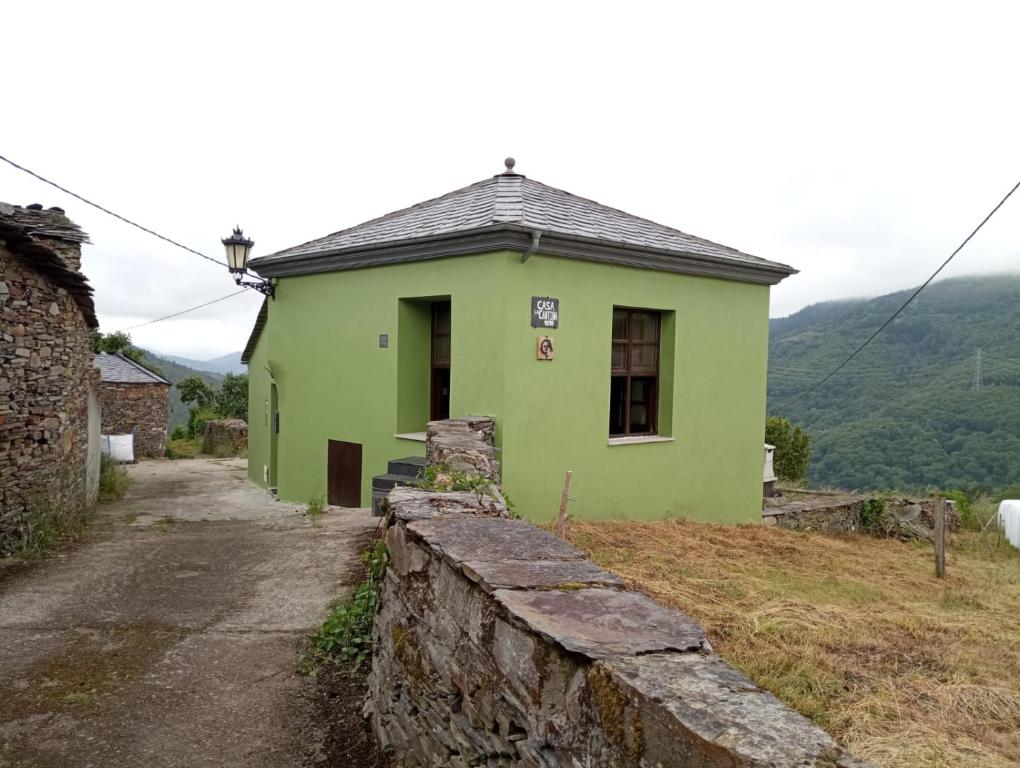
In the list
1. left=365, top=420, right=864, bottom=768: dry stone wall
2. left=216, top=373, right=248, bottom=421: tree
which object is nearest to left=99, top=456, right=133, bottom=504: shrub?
left=365, top=420, right=864, bottom=768: dry stone wall

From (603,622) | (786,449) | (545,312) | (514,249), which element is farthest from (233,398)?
(603,622)

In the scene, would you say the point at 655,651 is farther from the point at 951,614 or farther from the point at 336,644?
the point at 951,614

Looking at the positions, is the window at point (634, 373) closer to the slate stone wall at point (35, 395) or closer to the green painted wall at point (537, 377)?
the green painted wall at point (537, 377)

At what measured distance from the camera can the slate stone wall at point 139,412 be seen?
23.2m

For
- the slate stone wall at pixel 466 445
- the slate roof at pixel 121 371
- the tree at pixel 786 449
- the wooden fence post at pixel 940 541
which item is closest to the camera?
the slate stone wall at pixel 466 445

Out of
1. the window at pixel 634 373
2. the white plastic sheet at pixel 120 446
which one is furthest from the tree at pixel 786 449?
the white plastic sheet at pixel 120 446

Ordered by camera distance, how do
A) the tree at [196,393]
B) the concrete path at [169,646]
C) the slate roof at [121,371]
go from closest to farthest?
1. the concrete path at [169,646]
2. the slate roof at [121,371]
3. the tree at [196,393]

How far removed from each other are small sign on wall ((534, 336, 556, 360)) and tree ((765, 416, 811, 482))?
63.6 feet

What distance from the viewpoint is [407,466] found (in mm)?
9195

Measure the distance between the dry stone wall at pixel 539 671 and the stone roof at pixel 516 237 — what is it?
541cm

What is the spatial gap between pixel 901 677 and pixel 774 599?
145 cm

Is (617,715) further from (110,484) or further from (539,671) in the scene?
(110,484)

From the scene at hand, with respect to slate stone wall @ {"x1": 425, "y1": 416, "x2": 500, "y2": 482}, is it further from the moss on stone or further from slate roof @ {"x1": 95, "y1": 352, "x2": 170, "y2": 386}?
slate roof @ {"x1": 95, "y1": 352, "x2": 170, "y2": 386}

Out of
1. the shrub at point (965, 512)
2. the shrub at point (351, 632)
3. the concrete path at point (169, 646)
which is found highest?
the shrub at point (351, 632)
